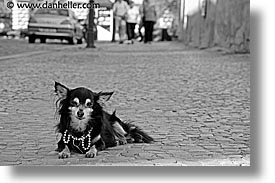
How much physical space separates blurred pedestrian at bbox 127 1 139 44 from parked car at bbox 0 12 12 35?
55 centimetres

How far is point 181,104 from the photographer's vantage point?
4199mm

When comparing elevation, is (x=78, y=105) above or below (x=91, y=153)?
above

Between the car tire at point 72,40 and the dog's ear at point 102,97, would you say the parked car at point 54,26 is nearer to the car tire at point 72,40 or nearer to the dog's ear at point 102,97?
the car tire at point 72,40

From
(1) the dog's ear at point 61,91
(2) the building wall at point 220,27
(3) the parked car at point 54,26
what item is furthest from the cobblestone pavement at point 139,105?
(2) the building wall at point 220,27

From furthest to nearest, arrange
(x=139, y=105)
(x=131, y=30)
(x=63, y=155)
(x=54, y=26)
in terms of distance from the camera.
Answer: (x=139, y=105)
(x=131, y=30)
(x=54, y=26)
(x=63, y=155)

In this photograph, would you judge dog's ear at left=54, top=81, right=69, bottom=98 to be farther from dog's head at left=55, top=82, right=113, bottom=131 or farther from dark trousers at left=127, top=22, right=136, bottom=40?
dark trousers at left=127, top=22, right=136, bottom=40

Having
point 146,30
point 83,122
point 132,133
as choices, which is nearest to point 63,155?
point 83,122

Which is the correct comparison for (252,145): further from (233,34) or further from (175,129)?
(233,34)

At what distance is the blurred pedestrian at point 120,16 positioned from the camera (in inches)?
129

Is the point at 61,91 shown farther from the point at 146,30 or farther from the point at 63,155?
the point at 146,30

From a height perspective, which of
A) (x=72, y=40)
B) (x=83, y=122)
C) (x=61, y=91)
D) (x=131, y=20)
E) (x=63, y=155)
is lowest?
(x=63, y=155)

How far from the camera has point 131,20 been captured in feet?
11.6

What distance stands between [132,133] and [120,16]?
0.52 m

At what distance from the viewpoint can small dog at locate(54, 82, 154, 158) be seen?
290cm
